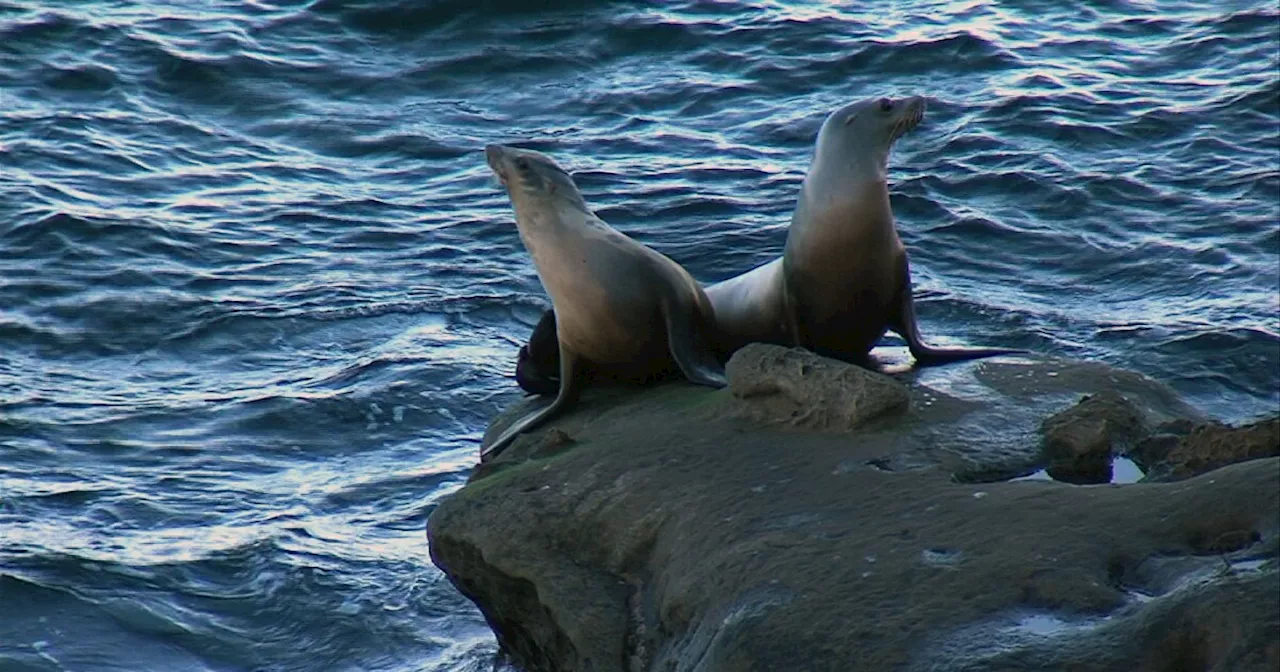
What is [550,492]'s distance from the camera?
5.63 metres

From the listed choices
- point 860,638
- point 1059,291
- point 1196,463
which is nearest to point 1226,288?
point 1059,291

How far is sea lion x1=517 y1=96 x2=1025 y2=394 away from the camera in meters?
6.38

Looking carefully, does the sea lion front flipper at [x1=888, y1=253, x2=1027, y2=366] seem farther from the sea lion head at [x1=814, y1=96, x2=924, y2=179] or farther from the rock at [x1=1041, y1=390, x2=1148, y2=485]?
the rock at [x1=1041, y1=390, x2=1148, y2=485]

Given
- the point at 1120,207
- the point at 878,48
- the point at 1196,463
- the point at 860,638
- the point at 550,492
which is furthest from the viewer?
the point at 878,48

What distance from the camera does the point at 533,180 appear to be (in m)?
6.72

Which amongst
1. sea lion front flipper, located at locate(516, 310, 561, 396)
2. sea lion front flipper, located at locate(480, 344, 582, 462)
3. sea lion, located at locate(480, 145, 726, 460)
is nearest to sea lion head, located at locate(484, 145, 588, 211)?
sea lion, located at locate(480, 145, 726, 460)

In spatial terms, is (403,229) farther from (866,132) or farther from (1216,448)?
(1216,448)

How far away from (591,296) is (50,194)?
282 inches

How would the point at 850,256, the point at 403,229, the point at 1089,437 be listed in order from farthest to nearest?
the point at 403,229 < the point at 850,256 < the point at 1089,437

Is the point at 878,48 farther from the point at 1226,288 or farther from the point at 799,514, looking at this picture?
the point at 799,514

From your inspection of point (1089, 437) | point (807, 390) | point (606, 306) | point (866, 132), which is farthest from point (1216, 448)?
point (606, 306)

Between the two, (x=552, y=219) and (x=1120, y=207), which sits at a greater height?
(x=552, y=219)

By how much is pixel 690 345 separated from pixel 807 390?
91cm

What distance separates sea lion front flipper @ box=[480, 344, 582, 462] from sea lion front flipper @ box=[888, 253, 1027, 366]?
3.57 feet
